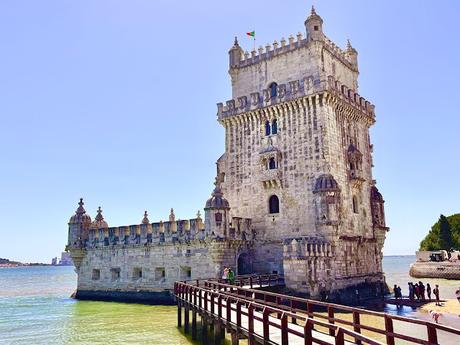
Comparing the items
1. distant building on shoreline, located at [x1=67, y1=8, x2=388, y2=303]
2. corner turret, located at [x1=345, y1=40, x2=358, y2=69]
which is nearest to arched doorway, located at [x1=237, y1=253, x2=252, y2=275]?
distant building on shoreline, located at [x1=67, y1=8, x2=388, y2=303]

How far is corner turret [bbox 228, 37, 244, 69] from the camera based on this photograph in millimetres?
36281

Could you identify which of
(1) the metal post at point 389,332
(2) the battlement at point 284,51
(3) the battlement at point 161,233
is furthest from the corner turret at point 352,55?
(1) the metal post at point 389,332

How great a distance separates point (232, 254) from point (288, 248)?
15.2 ft

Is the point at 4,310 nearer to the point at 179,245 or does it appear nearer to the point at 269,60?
the point at 179,245

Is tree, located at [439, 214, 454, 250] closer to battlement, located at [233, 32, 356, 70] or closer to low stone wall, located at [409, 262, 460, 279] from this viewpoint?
low stone wall, located at [409, 262, 460, 279]

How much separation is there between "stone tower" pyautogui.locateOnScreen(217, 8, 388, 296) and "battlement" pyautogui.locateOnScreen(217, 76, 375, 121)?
8cm

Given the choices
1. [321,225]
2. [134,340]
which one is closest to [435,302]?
[321,225]

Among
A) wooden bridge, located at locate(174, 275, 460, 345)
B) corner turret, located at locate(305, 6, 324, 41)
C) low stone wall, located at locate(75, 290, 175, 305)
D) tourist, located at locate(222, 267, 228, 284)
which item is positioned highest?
corner turret, located at locate(305, 6, 324, 41)

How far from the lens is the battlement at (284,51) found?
33047 mm

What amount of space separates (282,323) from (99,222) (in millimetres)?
32097

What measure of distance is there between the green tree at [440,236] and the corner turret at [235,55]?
5382 cm

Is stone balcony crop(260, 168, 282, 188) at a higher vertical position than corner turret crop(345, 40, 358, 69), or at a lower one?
lower

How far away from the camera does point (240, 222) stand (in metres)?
31.3

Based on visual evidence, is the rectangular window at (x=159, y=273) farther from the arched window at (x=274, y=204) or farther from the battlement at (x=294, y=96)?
the battlement at (x=294, y=96)
